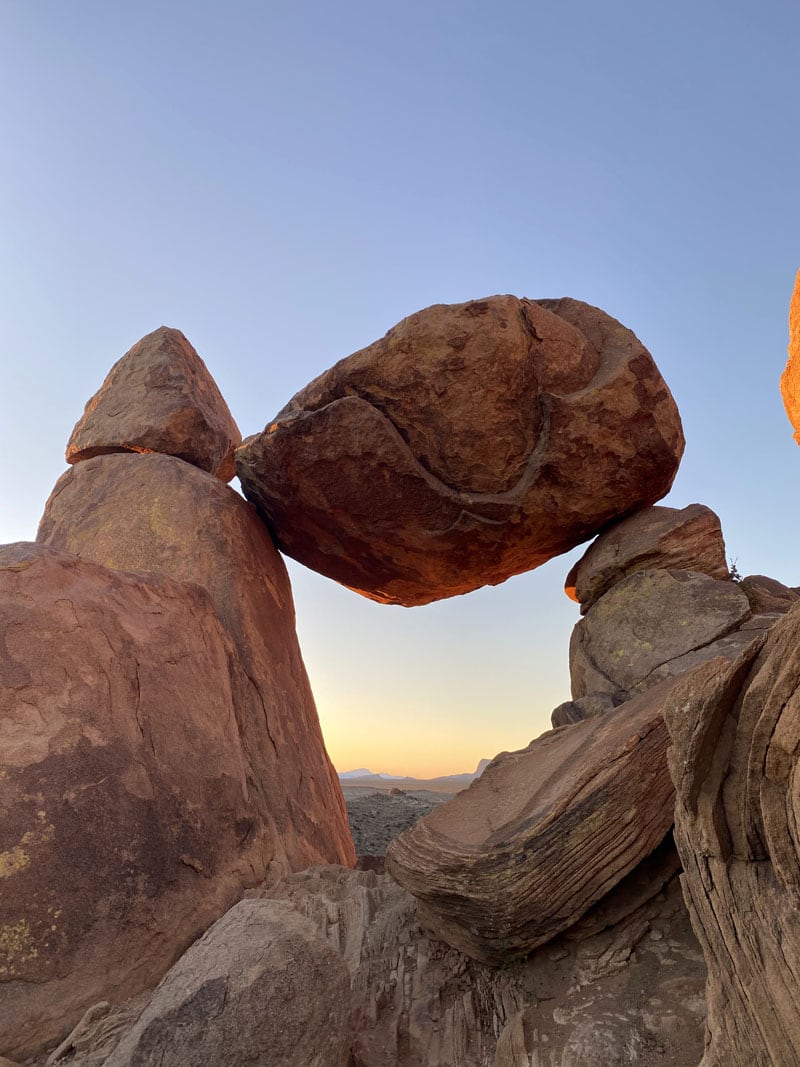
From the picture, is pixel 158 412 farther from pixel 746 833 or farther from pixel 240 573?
pixel 746 833

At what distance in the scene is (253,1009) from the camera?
350 cm

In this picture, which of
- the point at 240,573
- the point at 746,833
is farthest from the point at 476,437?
the point at 746,833

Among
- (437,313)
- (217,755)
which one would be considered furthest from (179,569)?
(437,313)

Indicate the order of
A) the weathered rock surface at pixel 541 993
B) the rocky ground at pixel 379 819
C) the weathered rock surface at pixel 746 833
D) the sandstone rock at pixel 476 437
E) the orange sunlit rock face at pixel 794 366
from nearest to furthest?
the weathered rock surface at pixel 746 833
the weathered rock surface at pixel 541 993
the orange sunlit rock face at pixel 794 366
the sandstone rock at pixel 476 437
the rocky ground at pixel 379 819

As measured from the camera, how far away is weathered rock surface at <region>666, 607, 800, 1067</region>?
2770mm

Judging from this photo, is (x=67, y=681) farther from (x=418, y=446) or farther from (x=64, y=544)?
(x=418, y=446)

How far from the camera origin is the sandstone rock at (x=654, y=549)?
7820 millimetres

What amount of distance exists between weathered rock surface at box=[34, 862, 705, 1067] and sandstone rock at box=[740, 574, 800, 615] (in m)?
3.64

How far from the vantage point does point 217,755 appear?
5941 mm

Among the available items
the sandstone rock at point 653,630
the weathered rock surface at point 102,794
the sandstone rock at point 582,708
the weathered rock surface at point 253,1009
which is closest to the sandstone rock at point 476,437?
the sandstone rock at point 653,630

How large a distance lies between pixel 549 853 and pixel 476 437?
4444mm

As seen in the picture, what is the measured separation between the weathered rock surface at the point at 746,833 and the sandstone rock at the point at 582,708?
138 inches

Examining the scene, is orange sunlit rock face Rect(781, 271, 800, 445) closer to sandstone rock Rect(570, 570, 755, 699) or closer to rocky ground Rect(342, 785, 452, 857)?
sandstone rock Rect(570, 570, 755, 699)

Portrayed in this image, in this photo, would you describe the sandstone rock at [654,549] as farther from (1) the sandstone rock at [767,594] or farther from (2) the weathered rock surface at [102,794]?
(2) the weathered rock surface at [102,794]
